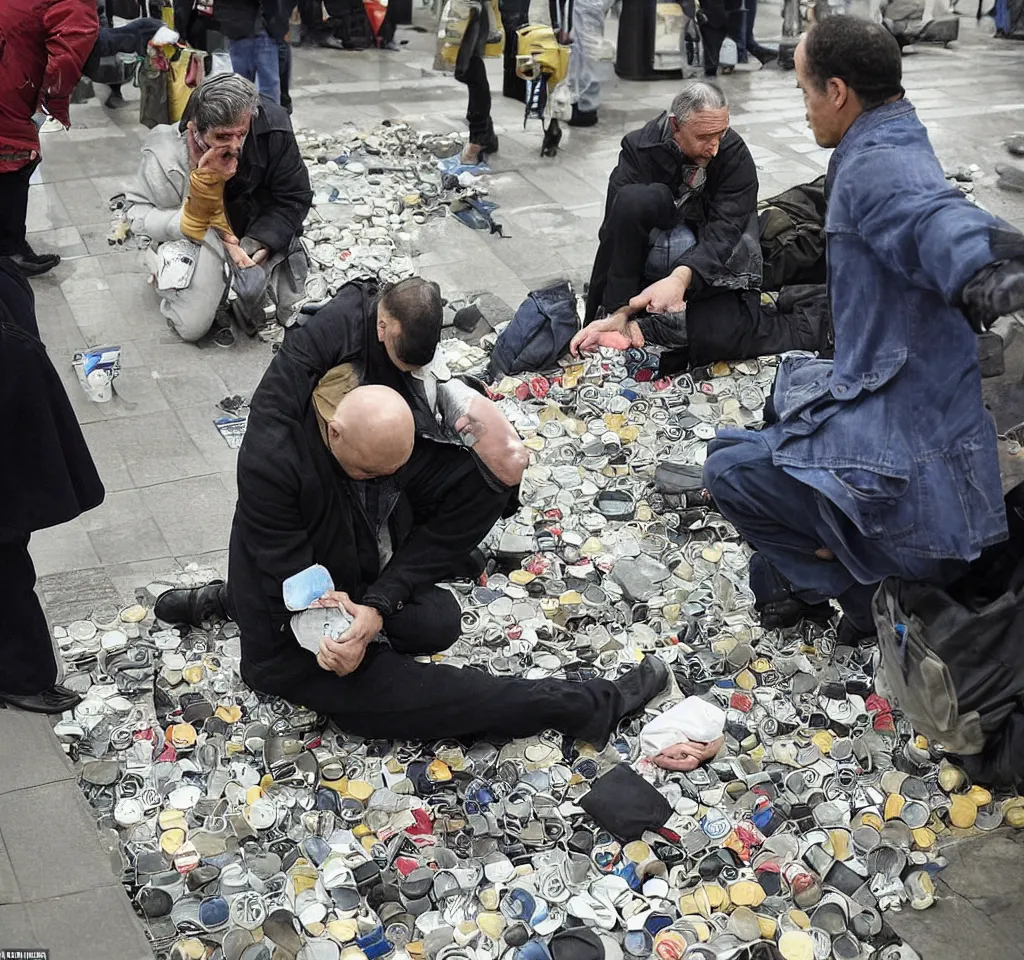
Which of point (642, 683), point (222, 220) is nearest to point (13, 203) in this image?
point (222, 220)

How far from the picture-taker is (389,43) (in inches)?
456

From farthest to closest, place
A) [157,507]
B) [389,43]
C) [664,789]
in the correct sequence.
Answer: [389,43]
[157,507]
[664,789]

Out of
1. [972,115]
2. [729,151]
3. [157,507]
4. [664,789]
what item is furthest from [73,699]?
[972,115]

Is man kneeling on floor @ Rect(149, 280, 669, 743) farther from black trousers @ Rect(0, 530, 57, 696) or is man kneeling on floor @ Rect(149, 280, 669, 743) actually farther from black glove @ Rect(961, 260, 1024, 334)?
black glove @ Rect(961, 260, 1024, 334)

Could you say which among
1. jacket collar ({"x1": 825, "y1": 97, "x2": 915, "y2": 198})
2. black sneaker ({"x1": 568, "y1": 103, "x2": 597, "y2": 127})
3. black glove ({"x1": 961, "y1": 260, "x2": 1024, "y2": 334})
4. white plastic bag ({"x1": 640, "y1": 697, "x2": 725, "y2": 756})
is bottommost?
white plastic bag ({"x1": 640, "y1": 697, "x2": 725, "y2": 756})

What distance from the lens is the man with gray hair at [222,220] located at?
19.4 feet

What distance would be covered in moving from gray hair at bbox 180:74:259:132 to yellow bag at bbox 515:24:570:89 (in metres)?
3.26

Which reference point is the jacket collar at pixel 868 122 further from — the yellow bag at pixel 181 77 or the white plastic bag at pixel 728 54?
the white plastic bag at pixel 728 54

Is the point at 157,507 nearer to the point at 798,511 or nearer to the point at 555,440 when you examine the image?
the point at 555,440

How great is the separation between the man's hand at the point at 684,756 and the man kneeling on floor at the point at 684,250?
2.30 metres

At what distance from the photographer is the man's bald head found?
3.38 meters

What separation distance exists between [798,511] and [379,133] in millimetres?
6039

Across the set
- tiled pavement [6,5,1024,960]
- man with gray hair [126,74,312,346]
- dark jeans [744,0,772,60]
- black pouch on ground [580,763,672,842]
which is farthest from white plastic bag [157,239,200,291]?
dark jeans [744,0,772,60]

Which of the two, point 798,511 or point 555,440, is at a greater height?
point 798,511
